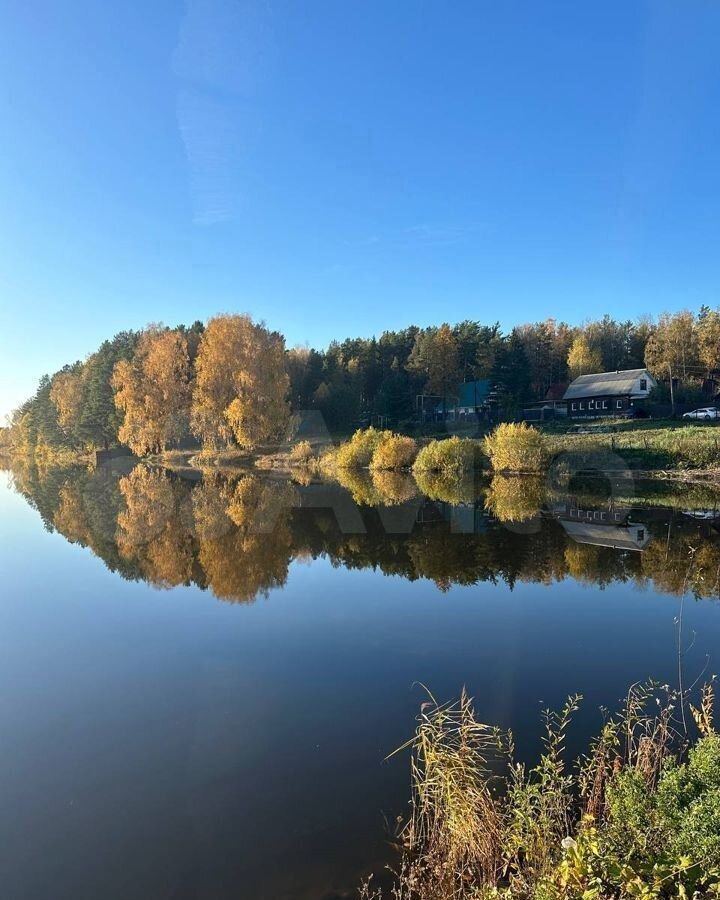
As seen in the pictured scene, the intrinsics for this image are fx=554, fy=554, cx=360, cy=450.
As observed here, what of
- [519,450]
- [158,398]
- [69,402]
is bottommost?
[519,450]

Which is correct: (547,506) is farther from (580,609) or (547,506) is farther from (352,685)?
(352,685)

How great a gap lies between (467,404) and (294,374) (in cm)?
2230

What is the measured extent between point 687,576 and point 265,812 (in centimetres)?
1173

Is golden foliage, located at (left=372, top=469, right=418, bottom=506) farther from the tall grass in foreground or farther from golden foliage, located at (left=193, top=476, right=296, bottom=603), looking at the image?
the tall grass in foreground

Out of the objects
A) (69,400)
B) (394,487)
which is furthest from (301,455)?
(69,400)

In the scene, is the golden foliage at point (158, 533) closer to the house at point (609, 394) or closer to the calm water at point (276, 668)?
the calm water at point (276, 668)

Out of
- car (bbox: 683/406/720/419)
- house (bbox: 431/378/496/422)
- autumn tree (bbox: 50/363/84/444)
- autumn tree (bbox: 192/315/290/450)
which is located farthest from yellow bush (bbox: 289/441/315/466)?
autumn tree (bbox: 50/363/84/444)

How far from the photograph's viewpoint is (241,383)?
4447 cm

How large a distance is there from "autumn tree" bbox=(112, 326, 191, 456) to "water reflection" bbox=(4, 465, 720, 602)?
18.5 metres

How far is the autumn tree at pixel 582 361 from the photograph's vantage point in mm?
68188

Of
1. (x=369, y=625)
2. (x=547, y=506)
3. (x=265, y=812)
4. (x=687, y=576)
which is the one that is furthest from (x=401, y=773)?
(x=547, y=506)

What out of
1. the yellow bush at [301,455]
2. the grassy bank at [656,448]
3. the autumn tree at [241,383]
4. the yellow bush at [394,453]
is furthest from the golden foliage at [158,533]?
the grassy bank at [656,448]

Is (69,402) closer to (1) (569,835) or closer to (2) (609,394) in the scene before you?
(2) (609,394)

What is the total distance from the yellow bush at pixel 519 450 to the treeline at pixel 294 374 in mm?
18761
